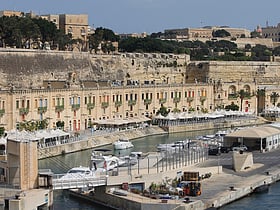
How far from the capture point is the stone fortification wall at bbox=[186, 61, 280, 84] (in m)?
85.4

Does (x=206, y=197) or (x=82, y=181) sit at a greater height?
(x=82, y=181)

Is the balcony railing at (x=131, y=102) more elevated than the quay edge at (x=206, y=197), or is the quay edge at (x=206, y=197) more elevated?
the balcony railing at (x=131, y=102)

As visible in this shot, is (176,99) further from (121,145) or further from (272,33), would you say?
(272,33)

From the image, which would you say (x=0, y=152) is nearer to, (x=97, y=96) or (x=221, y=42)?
(x=97, y=96)

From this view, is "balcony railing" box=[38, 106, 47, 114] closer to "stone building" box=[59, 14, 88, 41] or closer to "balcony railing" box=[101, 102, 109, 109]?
"balcony railing" box=[101, 102, 109, 109]

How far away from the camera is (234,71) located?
88.9 metres

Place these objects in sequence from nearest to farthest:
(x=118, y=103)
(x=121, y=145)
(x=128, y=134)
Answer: (x=121, y=145) → (x=128, y=134) → (x=118, y=103)

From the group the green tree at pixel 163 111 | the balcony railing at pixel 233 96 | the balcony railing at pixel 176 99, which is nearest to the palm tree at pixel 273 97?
the balcony railing at pixel 233 96

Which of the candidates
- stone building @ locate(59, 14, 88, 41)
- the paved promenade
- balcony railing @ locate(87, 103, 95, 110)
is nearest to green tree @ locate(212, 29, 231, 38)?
stone building @ locate(59, 14, 88, 41)

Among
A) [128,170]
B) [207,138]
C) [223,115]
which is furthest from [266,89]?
[128,170]

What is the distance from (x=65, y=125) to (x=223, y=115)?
1761cm

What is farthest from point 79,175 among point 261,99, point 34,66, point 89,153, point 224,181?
point 261,99

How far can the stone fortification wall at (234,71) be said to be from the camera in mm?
85438

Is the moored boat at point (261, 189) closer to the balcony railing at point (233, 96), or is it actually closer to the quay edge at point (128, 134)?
the quay edge at point (128, 134)
